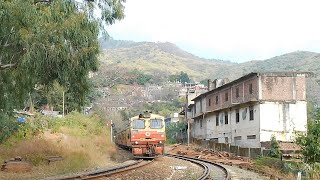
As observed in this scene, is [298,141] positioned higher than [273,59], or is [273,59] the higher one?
[273,59]

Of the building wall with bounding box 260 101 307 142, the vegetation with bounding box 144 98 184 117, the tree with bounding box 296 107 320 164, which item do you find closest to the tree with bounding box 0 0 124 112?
the tree with bounding box 296 107 320 164

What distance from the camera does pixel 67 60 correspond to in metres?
10.8

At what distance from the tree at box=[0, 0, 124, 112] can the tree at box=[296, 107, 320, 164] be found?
35.2 ft

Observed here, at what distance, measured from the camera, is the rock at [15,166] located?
15.4 meters

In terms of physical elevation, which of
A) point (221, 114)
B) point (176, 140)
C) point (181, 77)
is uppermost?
point (181, 77)

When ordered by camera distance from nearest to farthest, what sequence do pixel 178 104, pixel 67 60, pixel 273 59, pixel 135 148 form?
pixel 67 60 < pixel 135 148 < pixel 178 104 < pixel 273 59

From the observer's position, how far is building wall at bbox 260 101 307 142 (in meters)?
34.3

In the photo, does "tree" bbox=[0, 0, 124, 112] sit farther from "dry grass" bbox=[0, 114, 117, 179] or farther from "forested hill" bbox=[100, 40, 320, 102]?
"forested hill" bbox=[100, 40, 320, 102]

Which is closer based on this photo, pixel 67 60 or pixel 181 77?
pixel 67 60

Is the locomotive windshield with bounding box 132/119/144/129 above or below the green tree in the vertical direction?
above

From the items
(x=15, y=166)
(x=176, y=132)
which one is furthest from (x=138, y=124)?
(x=176, y=132)

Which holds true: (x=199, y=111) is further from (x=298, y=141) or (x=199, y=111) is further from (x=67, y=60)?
(x=67, y=60)

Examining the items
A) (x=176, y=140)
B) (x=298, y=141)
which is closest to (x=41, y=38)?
(x=298, y=141)

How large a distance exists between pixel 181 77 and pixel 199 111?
8231 cm
